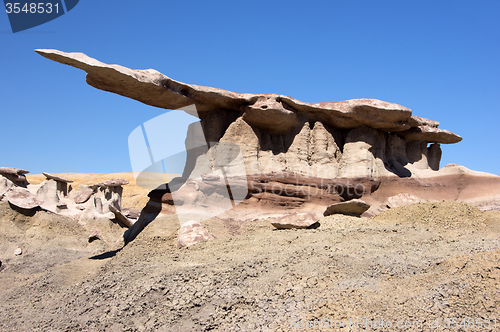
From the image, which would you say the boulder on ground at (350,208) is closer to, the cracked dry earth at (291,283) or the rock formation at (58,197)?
the cracked dry earth at (291,283)

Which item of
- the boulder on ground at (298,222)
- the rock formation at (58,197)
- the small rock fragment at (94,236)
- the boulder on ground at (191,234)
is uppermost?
the boulder on ground at (298,222)

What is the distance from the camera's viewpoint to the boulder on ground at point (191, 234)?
17.1 feet

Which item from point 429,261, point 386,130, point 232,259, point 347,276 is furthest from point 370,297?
point 386,130

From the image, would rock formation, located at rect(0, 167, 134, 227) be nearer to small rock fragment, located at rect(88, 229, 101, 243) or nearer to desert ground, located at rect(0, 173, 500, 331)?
small rock fragment, located at rect(88, 229, 101, 243)

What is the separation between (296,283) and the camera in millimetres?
3264

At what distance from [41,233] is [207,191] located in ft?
16.2

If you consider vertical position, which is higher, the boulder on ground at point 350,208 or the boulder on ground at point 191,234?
the boulder on ground at point 350,208

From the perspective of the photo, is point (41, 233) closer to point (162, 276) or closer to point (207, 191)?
point (207, 191)

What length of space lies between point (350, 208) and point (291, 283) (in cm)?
327

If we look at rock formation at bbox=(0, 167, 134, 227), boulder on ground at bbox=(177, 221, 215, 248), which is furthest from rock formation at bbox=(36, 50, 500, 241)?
rock formation at bbox=(0, 167, 134, 227)

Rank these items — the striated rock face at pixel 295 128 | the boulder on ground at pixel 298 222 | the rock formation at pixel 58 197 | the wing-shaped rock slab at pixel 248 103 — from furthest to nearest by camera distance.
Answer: the rock formation at pixel 58 197
the striated rock face at pixel 295 128
the wing-shaped rock slab at pixel 248 103
the boulder on ground at pixel 298 222

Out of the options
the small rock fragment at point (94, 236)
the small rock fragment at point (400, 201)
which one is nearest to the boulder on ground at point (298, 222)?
the small rock fragment at point (400, 201)

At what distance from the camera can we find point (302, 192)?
310 inches

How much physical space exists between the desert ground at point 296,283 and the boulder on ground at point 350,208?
28 cm
